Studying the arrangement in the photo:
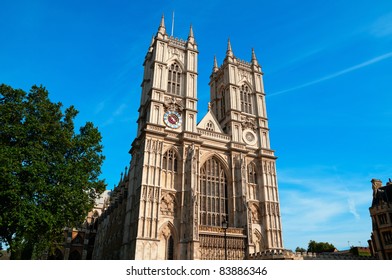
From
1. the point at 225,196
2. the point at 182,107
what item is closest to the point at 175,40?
the point at 182,107

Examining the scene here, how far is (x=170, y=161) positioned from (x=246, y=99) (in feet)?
50.4

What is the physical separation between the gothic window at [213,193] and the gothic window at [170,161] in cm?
340

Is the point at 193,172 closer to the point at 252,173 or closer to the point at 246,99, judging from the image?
the point at 252,173

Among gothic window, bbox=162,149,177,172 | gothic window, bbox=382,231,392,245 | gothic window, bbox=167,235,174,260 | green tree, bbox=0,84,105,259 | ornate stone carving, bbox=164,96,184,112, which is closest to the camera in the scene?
green tree, bbox=0,84,105,259

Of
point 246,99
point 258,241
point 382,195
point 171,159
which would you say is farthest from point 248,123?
point 382,195

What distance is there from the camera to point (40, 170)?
60.2ft

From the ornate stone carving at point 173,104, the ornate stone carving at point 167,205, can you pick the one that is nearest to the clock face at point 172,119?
the ornate stone carving at point 173,104

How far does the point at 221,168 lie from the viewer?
34.9 meters

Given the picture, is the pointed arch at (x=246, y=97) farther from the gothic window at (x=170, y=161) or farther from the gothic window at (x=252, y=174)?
the gothic window at (x=170, y=161)

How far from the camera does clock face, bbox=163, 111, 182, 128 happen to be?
34003 mm

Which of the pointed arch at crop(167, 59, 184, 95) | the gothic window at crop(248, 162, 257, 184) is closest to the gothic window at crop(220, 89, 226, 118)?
the pointed arch at crop(167, 59, 184, 95)

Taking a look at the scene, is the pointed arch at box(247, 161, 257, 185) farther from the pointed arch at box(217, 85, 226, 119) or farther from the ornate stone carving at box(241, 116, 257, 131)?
the pointed arch at box(217, 85, 226, 119)

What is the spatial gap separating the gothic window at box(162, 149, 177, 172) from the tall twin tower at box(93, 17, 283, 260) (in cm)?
11
